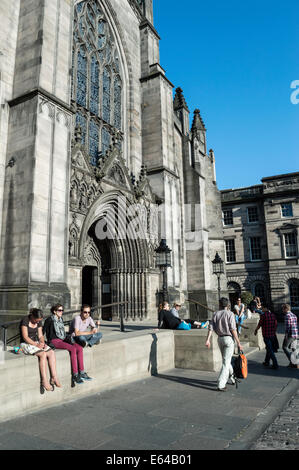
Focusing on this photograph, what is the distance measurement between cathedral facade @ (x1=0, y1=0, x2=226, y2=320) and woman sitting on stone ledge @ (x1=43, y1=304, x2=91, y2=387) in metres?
2.75

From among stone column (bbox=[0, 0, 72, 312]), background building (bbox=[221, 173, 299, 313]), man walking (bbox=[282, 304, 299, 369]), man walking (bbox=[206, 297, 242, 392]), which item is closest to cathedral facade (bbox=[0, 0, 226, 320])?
stone column (bbox=[0, 0, 72, 312])

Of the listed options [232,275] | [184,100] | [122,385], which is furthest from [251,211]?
[122,385]

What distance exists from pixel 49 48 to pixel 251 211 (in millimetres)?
29433

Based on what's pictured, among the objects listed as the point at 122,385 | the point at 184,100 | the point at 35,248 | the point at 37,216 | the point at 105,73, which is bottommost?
the point at 122,385

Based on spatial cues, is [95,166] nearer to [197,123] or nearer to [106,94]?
[106,94]

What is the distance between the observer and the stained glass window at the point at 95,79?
591 inches

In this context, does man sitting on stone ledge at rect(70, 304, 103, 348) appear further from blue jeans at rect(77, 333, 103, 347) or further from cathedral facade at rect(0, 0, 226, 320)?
cathedral facade at rect(0, 0, 226, 320)

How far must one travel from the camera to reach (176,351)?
838cm

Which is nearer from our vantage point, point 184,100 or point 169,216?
point 169,216

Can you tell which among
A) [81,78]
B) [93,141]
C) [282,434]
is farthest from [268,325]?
[81,78]

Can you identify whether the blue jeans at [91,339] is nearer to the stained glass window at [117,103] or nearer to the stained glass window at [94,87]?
the stained glass window at [94,87]

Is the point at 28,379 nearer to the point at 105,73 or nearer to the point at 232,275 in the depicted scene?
the point at 105,73

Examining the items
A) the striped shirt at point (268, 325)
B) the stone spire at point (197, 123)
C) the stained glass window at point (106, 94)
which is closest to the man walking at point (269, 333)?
the striped shirt at point (268, 325)

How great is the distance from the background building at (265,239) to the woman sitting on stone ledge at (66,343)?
2968 cm
